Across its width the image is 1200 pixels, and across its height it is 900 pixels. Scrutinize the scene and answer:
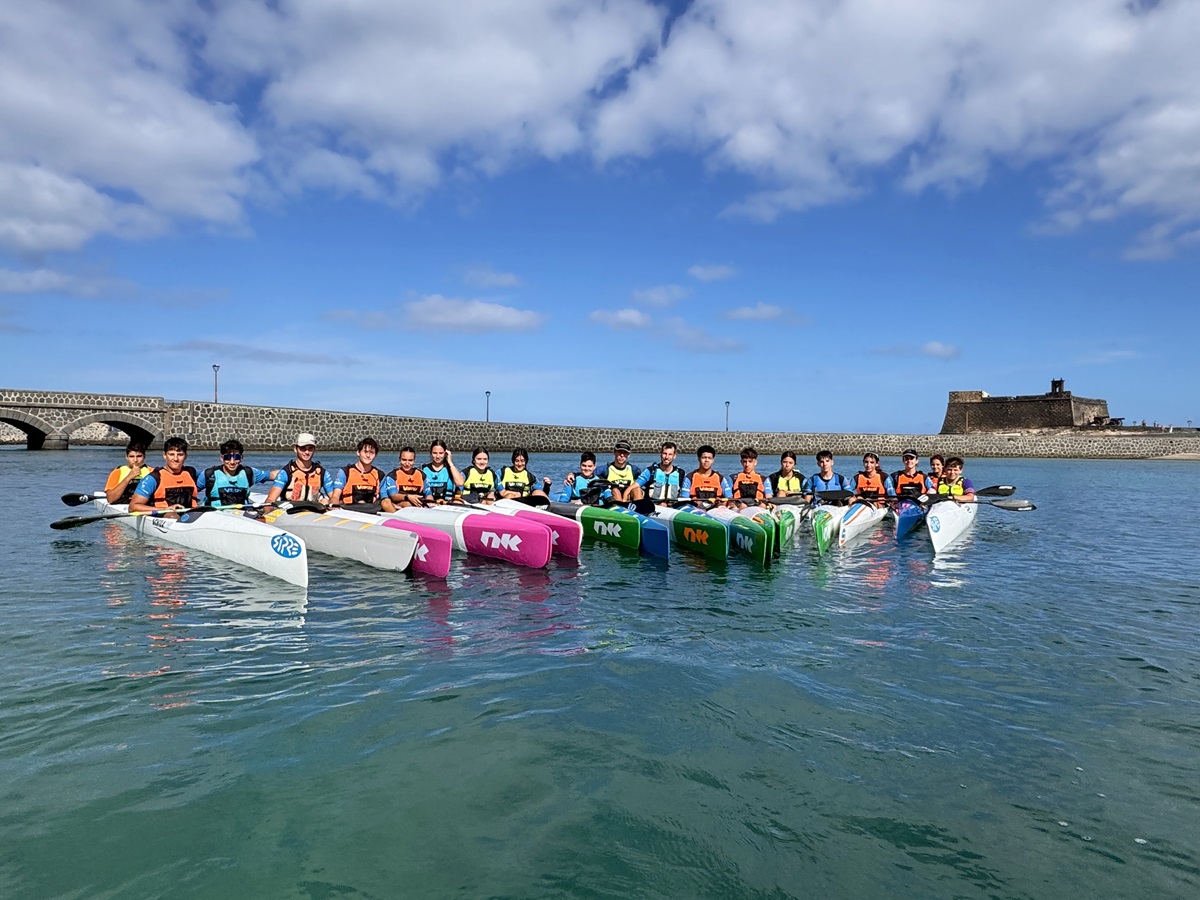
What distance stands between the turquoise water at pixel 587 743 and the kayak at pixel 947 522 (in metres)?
3.60

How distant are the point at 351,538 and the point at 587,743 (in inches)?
230

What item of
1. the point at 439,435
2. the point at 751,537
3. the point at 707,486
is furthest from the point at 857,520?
the point at 439,435

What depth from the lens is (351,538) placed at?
30.3 ft

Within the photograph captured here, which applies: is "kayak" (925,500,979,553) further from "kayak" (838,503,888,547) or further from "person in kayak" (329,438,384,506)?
"person in kayak" (329,438,384,506)

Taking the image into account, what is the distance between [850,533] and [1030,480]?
27784 mm

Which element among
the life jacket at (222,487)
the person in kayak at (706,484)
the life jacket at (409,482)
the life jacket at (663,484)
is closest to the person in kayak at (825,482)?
the person in kayak at (706,484)

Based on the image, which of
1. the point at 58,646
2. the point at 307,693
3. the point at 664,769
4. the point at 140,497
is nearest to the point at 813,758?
the point at 664,769

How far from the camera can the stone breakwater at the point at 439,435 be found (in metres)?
38.4

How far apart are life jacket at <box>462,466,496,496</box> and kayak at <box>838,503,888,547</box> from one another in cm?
573

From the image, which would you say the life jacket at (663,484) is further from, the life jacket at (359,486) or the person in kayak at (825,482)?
the life jacket at (359,486)

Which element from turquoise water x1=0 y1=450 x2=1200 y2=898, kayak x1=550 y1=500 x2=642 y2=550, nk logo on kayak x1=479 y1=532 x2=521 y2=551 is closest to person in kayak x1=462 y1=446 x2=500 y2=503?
kayak x1=550 y1=500 x2=642 y2=550

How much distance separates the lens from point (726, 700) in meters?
4.94

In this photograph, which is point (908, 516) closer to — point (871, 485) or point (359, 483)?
point (871, 485)

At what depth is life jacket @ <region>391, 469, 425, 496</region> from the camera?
11656mm
